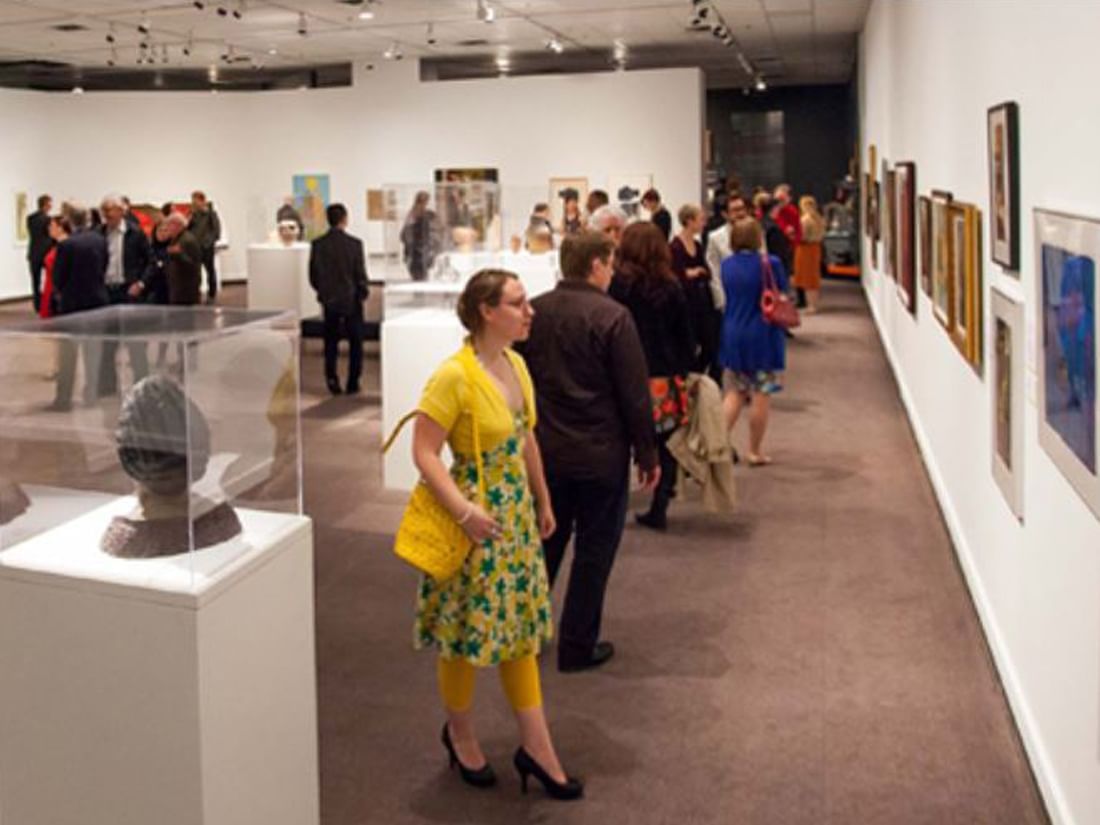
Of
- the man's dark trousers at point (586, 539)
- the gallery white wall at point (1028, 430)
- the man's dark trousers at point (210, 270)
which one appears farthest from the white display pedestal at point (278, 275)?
the man's dark trousers at point (586, 539)

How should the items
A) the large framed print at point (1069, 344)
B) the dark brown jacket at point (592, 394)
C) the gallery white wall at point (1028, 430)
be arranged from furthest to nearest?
1. the dark brown jacket at point (592, 394)
2. the gallery white wall at point (1028, 430)
3. the large framed print at point (1069, 344)

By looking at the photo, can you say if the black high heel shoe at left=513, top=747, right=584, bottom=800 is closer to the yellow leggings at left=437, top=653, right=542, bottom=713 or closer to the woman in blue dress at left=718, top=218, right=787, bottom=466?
the yellow leggings at left=437, top=653, right=542, bottom=713

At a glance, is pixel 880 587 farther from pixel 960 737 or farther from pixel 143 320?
pixel 143 320

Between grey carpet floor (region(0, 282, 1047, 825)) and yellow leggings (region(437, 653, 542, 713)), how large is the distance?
0.33 metres

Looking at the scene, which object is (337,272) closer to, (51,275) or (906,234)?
(51,275)

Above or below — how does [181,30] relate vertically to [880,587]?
above

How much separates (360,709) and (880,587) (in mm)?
2559

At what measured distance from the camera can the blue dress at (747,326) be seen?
7.88 metres

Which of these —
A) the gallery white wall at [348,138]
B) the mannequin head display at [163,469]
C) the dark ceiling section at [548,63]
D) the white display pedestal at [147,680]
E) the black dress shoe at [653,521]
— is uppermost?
the dark ceiling section at [548,63]

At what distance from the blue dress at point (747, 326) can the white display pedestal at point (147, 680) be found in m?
5.06

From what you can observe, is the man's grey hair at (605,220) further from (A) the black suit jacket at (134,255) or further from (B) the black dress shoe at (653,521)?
(A) the black suit jacket at (134,255)

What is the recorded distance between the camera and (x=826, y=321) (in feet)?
54.3

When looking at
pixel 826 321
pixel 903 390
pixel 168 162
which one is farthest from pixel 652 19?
pixel 168 162

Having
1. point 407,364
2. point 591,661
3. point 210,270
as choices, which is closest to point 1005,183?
point 591,661
